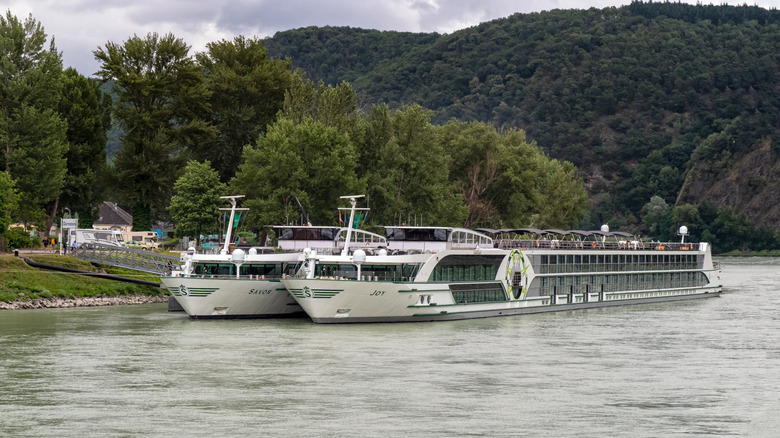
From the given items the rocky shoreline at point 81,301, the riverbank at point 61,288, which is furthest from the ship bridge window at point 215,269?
the riverbank at point 61,288

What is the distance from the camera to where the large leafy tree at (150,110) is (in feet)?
363

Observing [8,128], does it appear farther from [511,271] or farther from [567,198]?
[567,198]

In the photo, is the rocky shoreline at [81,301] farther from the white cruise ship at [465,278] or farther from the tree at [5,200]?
the white cruise ship at [465,278]

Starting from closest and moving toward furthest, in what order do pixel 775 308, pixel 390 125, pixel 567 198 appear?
pixel 775 308
pixel 390 125
pixel 567 198

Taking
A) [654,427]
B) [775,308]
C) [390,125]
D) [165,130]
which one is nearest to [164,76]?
[165,130]

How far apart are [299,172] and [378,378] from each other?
57420 millimetres

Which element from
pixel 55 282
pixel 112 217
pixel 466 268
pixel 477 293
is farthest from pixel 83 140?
pixel 112 217

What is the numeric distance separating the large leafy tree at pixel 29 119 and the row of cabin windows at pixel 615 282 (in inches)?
1740

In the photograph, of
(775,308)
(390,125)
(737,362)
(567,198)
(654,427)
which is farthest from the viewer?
(567,198)

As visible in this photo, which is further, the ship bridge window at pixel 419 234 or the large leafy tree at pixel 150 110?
the large leafy tree at pixel 150 110

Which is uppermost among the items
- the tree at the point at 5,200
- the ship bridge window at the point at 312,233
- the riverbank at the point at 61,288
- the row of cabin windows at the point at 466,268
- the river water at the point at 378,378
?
the tree at the point at 5,200

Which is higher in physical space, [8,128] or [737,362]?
[8,128]

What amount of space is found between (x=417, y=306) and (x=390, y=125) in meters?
49.9

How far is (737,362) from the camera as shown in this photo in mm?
55219
